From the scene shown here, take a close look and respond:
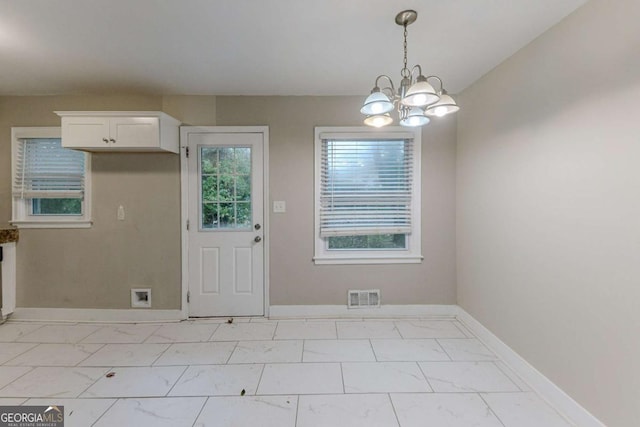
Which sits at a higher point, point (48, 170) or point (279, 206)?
point (48, 170)

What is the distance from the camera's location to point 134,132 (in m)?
2.68

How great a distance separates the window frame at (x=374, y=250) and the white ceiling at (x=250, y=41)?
1.50 feet

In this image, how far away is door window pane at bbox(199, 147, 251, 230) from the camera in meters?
3.08

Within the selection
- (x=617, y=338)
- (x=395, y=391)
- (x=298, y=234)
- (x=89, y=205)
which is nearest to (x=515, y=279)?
(x=617, y=338)

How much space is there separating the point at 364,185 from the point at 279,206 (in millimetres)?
942

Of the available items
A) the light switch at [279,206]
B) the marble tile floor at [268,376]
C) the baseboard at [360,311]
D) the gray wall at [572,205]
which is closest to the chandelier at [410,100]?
the gray wall at [572,205]

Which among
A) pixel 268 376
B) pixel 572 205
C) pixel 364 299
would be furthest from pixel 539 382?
pixel 268 376

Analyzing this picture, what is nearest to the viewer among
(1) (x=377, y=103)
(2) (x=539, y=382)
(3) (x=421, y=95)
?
(3) (x=421, y=95)

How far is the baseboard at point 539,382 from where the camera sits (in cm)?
162

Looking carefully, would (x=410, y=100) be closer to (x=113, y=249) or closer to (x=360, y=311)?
(x=360, y=311)

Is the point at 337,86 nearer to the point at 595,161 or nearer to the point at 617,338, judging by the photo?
the point at 595,161

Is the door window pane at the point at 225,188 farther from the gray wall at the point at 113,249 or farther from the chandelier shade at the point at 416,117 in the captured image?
the chandelier shade at the point at 416,117

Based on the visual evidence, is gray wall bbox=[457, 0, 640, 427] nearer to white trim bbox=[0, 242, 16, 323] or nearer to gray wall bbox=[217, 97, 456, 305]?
gray wall bbox=[217, 97, 456, 305]

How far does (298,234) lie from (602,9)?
8.78 ft
